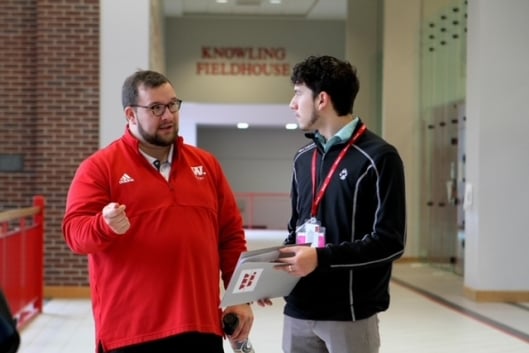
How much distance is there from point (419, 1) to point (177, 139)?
38.5 feet

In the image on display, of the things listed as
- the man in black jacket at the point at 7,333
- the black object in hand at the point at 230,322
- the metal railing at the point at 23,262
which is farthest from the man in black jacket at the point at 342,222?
the metal railing at the point at 23,262

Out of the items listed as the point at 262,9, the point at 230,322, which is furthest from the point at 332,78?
the point at 262,9

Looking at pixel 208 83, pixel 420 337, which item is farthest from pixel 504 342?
pixel 208 83

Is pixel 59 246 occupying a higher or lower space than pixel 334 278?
lower

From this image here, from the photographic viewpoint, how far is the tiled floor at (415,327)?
660 centimetres

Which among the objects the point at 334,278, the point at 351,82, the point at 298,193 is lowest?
the point at 334,278

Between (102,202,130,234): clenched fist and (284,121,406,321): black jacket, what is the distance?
61 centimetres

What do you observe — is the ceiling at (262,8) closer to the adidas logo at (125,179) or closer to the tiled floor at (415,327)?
the tiled floor at (415,327)

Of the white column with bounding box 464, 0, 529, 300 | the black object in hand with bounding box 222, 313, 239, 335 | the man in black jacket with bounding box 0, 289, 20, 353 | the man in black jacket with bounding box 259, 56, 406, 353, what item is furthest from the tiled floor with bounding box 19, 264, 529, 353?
the man in black jacket with bounding box 0, 289, 20, 353

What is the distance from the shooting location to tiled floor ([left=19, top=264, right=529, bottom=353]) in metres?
6.60

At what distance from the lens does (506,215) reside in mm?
9109

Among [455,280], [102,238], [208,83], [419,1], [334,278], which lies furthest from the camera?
[208,83]

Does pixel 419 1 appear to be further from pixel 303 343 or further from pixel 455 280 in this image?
pixel 303 343

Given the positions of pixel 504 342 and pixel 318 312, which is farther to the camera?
pixel 504 342
